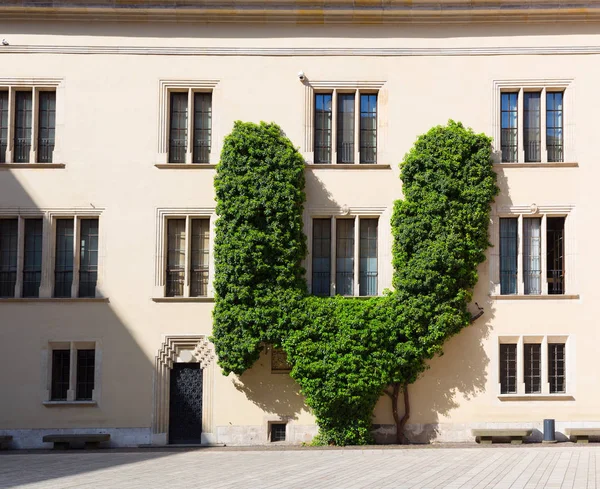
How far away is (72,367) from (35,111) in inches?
297

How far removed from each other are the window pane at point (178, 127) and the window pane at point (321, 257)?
445 cm

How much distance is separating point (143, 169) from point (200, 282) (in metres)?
3.69

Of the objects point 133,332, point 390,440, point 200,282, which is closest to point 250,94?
point 200,282

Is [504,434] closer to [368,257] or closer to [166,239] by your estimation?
[368,257]

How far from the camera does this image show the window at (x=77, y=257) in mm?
26953

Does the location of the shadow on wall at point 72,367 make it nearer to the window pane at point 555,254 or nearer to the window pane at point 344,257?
the window pane at point 344,257

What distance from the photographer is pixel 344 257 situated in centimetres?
2703

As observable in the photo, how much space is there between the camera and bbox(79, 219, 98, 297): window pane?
88.6 ft

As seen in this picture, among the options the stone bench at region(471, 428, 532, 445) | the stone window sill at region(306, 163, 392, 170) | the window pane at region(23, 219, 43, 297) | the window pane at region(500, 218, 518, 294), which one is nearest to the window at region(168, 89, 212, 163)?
the stone window sill at region(306, 163, 392, 170)

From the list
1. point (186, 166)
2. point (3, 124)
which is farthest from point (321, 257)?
point (3, 124)

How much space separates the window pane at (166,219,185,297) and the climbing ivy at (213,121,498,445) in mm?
1491

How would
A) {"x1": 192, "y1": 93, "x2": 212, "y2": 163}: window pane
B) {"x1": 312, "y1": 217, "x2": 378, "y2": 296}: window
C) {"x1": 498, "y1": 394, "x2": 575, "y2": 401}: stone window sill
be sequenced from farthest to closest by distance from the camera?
{"x1": 192, "y1": 93, "x2": 212, "y2": 163}: window pane < {"x1": 312, "y1": 217, "x2": 378, "y2": 296}: window < {"x1": 498, "y1": 394, "x2": 575, "y2": 401}: stone window sill

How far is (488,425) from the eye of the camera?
2617 cm

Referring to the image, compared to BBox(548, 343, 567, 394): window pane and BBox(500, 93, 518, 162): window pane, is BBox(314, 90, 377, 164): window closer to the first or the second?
BBox(500, 93, 518, 162): window pane
